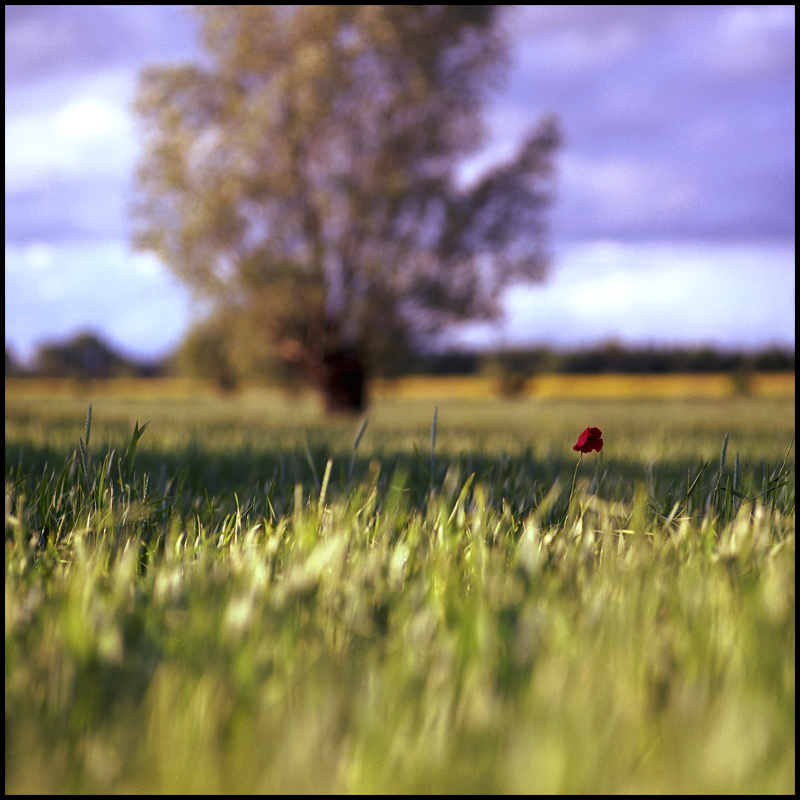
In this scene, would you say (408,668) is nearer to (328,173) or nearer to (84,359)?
(328,173)

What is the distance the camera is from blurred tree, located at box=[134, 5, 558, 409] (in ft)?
45.1

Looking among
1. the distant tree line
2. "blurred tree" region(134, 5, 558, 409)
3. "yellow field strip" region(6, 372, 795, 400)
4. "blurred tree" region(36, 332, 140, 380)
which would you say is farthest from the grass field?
"blurred tree" region(36, 332, 140, 380)

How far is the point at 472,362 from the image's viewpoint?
84.8m

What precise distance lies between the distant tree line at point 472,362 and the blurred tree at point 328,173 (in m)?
33.6

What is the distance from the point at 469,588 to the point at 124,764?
35.6 inches

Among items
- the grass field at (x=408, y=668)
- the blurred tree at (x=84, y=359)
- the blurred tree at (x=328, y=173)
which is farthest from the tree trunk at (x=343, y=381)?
the blurred tree at (x=84, y=359)

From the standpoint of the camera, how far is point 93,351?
106625 millimetres

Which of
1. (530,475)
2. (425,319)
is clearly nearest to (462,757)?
(530,475)

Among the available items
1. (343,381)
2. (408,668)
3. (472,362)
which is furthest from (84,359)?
(408,668)

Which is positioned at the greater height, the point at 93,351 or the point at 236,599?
the point at 93,351

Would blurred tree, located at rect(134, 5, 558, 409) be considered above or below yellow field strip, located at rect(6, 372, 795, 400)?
above

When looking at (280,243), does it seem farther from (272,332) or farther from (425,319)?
(425,319)

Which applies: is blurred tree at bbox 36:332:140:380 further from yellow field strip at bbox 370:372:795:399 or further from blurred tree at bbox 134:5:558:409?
blurred tree at bbox 134:5:558:409

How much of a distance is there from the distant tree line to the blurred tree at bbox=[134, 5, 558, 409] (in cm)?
3365
